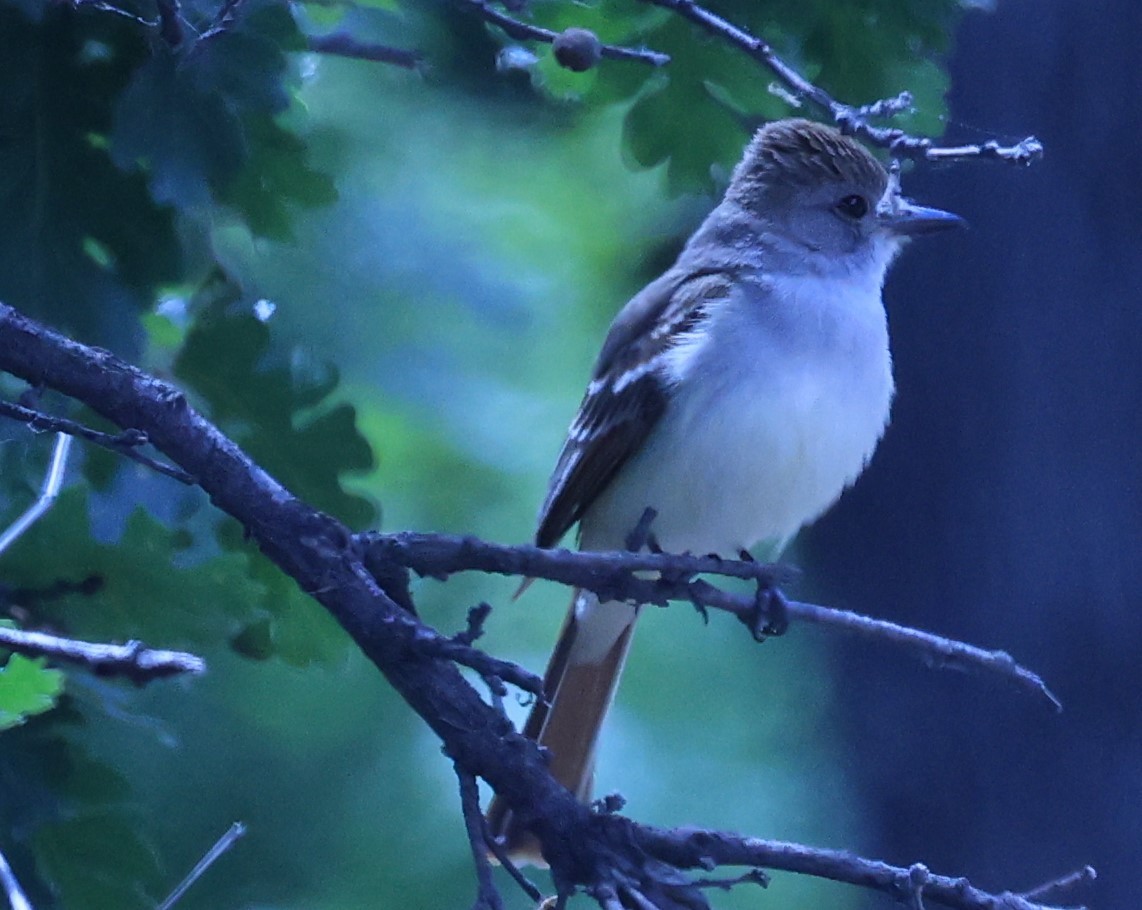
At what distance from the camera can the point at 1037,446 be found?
328cm

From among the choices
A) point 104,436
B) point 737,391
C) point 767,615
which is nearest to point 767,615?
point 767,615

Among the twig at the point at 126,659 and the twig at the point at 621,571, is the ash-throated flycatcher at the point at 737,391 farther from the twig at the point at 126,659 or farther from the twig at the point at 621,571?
the twig at the point at 126,659

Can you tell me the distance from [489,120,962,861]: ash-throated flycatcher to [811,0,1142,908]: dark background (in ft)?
2.53

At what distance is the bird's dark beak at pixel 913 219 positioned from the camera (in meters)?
2.34

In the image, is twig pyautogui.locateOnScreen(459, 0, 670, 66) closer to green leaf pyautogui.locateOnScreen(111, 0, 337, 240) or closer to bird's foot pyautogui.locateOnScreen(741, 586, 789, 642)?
green leaf pyautogui.locateOnScreen(111, 0, 337, 240)

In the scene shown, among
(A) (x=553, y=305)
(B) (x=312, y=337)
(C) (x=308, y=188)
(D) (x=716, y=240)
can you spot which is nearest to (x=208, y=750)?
(B) (x=312, y=337)

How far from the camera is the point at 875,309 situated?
2.31 metres

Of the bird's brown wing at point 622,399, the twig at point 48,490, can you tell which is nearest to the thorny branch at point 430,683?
the twig at point 48,490

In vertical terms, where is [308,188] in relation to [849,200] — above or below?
below

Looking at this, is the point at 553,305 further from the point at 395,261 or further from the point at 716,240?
the point at 716,240

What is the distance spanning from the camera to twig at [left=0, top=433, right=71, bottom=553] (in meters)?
1.36

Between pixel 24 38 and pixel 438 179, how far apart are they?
3628 mm

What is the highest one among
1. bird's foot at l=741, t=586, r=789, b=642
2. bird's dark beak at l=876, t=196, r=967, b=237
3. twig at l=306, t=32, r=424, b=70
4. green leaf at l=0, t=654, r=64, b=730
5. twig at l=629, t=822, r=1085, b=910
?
bird's dark beak at l=876, t=196, r=967, b=237

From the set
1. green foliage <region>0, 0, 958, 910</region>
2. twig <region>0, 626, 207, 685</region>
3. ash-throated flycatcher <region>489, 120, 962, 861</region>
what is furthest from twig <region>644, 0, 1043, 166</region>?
twig <region>0, 626, 207, 685</region>
